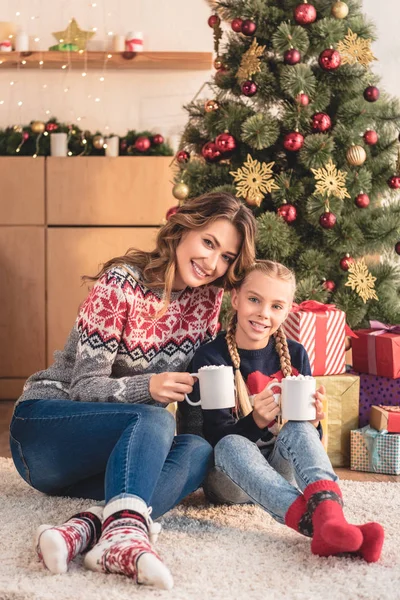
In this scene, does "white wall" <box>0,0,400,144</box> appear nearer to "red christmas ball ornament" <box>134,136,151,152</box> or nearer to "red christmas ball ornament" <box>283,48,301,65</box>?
"red christmas ball ornament" <box>134,136,151,152</box>

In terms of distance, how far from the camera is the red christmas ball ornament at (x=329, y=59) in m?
2.84

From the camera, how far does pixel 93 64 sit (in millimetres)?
4246

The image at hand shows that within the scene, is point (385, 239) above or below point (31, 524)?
above

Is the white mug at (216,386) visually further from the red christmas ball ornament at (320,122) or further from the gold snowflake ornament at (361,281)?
the red christmas ball ornament at (320,122)

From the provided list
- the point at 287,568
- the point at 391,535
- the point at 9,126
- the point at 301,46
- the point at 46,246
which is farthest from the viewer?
the point at 9,126

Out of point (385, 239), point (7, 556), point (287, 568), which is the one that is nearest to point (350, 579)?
point (287, 568)

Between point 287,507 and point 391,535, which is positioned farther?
point 391,535

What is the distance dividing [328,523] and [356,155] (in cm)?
163

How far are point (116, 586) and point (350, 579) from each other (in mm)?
442

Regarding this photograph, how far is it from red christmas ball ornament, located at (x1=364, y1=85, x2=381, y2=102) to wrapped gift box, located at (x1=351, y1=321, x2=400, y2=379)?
2.59ft

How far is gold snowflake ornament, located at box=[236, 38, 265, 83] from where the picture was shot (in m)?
2.90

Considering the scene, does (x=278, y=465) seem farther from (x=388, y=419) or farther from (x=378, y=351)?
(x=378, y=351)

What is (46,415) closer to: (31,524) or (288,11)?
(31,524)

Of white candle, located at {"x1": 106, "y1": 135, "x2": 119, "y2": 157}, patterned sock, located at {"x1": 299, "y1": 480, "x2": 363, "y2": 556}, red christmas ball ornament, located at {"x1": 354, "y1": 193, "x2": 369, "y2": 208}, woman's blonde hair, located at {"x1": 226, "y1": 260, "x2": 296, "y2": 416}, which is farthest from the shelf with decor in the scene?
patterned sock, located at {"x1": 299, "y1": 480, "x2": 363, "y2": 556}
